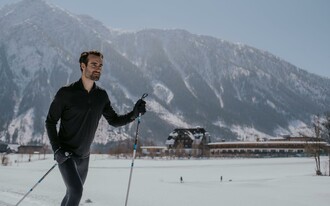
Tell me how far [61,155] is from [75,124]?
0.49 metres

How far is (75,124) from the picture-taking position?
19.9 ft

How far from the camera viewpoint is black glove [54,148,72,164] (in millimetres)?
5832

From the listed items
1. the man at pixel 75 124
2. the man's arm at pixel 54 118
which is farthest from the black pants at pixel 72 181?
the man's arm at pixel 54 118

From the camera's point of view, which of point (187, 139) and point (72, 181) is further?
point (187, 139)

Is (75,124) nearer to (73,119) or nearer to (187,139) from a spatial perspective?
(73,119)

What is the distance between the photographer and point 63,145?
6098mm

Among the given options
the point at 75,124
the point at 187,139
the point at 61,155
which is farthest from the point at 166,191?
the point at 187,139

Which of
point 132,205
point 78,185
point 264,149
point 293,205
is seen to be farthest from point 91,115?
point 264,149

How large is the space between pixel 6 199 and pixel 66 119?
7.51 m

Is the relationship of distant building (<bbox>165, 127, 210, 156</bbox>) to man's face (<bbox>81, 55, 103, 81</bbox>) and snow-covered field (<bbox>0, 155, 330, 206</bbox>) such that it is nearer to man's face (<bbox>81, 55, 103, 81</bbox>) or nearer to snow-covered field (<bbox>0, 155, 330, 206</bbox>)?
snow-covered field (<bbox>0, 155, 330, 206</bbox>)

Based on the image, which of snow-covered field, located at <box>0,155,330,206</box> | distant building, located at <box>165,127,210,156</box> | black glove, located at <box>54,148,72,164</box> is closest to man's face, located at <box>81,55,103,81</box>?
black glove, located at <box>54,148,72,164</box>

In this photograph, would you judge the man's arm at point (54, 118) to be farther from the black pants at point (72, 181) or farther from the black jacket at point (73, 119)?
the black pants at point (72, 181)

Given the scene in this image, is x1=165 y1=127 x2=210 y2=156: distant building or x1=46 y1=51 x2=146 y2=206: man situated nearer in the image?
x1=46 y1=51 x2=146 y2=206: man

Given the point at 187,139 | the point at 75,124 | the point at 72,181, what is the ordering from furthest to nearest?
the point at 187,139 < the point at 75,124 < the point at 72,181
